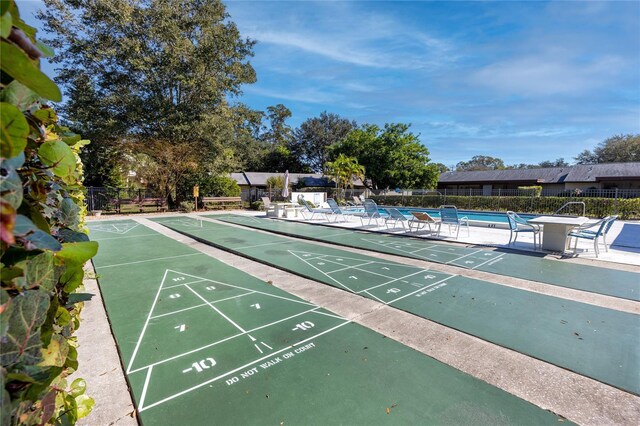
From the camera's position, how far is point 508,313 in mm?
4492

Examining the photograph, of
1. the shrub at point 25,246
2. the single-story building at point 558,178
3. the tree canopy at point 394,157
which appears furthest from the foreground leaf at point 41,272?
the tree canopy at point 394,157

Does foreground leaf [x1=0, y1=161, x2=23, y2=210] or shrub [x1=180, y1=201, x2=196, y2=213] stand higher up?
foreground leaf [x1=0, y1=161, x2=23, y2=210]

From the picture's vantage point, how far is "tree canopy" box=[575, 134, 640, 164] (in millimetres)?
42281

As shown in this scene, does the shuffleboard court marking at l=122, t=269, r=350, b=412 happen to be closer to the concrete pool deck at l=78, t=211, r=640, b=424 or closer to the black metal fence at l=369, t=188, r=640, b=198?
the concrete pool deck at l=78, t=211, r=640, b=424

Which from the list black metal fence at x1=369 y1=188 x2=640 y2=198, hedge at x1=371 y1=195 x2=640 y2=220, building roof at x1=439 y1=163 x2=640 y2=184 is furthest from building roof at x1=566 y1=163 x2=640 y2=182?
hedge at x1=371 y1=195 x2=640 y2=220

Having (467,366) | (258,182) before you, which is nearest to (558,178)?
(258,182)

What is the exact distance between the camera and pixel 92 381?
2988 millimetres

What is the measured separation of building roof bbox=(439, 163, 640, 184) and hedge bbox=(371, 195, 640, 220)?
39.6 feet

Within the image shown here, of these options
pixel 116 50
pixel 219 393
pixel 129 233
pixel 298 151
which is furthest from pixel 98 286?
pixel 298 151

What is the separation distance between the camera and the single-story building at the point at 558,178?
26020 millimetres

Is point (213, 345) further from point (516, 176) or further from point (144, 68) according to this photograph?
point (516, 176)

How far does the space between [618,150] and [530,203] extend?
38.3 metres

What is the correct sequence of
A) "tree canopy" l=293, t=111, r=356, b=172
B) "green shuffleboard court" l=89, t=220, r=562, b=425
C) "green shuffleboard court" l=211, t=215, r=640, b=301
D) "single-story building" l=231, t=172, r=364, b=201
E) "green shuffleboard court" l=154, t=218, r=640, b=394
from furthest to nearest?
"tree canopy" l=293, t=111, r=356, b=172, "single-story building" l=231, t=172, r=364, b=201, "green shuffleboard court" l=211, t=215, r=640, b=301, "green shuffleboard court" l=154, t=218, r=640, b=394, "green shuffleboard court" l=89, t=220, r=562, b=425

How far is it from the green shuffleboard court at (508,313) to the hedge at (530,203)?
1696cm
